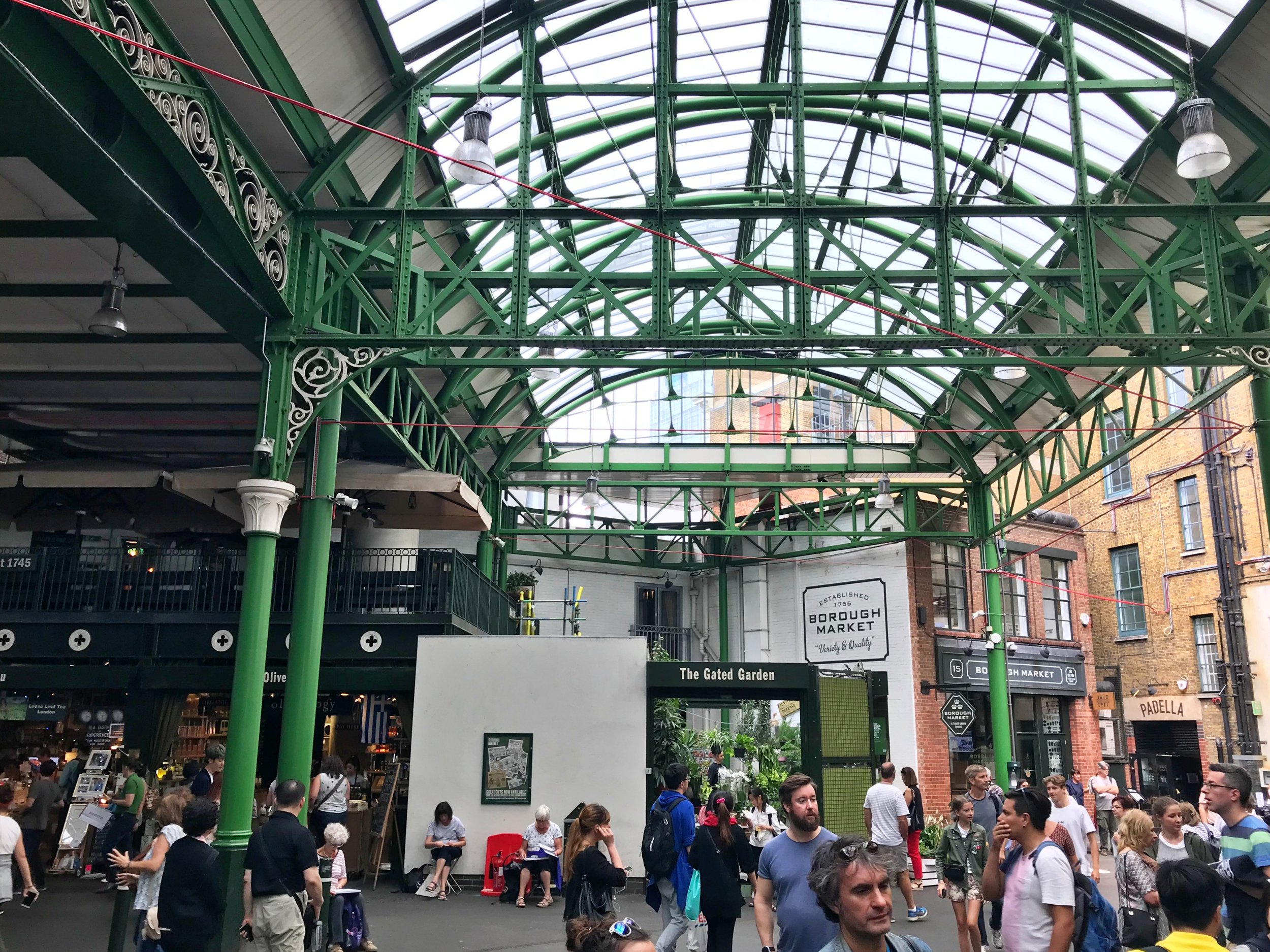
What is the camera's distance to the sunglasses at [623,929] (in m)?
3.26

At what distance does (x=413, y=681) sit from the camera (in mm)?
15719

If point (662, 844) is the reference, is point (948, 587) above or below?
above

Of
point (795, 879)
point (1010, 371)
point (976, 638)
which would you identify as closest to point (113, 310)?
point (795, 879)

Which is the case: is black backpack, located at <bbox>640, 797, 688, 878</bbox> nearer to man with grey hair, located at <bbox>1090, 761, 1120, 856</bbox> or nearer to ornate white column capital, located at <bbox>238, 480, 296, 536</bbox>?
ornate white column capital, located at <bbox>238, 480, 296, 536</bbox>

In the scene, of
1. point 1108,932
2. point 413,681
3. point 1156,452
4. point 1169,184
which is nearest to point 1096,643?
point 1156,452

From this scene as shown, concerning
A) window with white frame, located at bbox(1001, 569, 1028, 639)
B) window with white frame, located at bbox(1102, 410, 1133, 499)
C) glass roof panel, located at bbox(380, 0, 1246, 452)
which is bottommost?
window with white frame, located at bbox(1001, 569, 1028, 639)

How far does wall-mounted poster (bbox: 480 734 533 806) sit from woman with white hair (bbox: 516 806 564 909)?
4.36 ft

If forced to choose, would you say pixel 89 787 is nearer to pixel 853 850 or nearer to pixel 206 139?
pixel 206 139

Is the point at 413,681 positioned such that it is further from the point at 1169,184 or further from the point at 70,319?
the point at 1169,184

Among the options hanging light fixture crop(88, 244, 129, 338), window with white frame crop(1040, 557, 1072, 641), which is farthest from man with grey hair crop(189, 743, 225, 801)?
window with white frame crop(1040, 557, 1072, 641)

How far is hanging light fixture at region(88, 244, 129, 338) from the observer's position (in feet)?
32.9

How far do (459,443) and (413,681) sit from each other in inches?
236

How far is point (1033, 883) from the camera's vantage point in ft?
16.2

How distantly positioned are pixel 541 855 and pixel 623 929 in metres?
10.5
